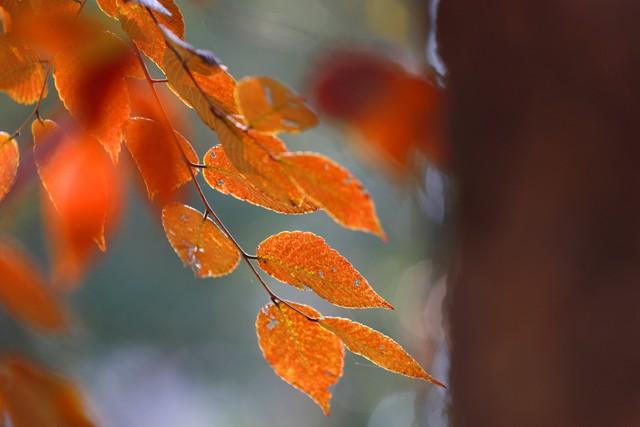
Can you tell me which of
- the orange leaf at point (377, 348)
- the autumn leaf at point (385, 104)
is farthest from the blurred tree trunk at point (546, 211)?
the orange leaf at point (377, 348)

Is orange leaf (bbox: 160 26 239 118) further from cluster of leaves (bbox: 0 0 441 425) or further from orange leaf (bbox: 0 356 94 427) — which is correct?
orange leaf (bbox: 0 356 94 427)

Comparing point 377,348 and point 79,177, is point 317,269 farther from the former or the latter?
point 79,177

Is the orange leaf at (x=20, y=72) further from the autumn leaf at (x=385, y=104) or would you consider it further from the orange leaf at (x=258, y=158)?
Answer: the autumn leaf at (x=385, y=104)

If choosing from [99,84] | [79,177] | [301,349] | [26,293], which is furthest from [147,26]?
[26,293]

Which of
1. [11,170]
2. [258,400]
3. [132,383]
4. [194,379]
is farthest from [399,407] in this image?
[11,170]

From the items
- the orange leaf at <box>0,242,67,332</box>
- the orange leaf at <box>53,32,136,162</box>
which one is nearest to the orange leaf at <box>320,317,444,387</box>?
the orange leaf at <box>53,32,136,162</box>

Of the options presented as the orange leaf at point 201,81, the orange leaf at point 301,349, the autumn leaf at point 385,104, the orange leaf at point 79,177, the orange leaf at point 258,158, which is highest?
the orange leaf at point 201,81

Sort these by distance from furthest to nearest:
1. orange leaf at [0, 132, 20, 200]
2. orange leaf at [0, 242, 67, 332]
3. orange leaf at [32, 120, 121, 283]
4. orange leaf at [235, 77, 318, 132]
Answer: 1. orange leaf at [0, 242, 67, 332]
2. orange leaf at [32, 120, 121, 283]
3. orange leaf at [0, 132, 20, 200]
4. orange leaf at [235, 77, 318, 132]

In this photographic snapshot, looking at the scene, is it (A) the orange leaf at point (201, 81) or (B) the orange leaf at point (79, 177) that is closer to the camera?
(A) the orange leaf at point (201, 81)
